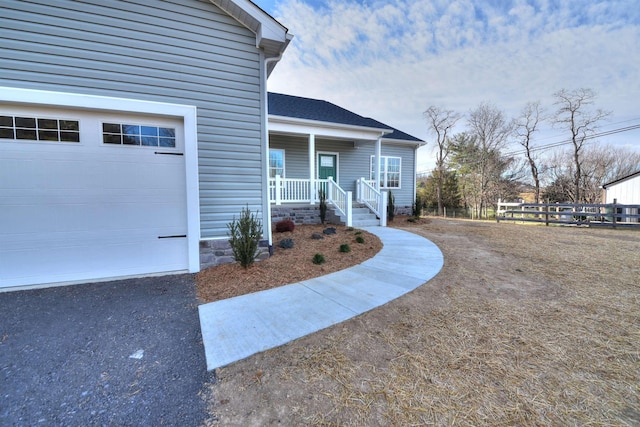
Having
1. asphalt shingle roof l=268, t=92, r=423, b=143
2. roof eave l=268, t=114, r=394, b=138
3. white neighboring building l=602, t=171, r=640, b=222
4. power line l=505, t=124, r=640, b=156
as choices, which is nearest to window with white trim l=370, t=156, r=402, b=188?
asphalt shingle roof l=268, t=92, r=423, b=143

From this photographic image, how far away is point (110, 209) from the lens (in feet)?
13.0

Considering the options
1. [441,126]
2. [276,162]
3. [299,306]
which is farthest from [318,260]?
[441,126]

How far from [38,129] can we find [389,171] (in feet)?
38.2

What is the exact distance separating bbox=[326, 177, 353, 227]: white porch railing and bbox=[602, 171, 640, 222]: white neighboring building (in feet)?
59.9

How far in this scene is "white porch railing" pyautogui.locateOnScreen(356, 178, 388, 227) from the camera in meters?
8.63

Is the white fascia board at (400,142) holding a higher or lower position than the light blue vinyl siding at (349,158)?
higher

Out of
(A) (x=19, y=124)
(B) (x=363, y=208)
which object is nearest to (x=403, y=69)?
(B) (x=363, y=208)

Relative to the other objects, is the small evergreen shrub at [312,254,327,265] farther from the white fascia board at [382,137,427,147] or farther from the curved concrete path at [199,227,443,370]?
the white fascia board at [382,137,427,147]

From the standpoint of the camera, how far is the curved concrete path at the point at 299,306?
2.27 meters

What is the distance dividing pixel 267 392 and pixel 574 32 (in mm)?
14652

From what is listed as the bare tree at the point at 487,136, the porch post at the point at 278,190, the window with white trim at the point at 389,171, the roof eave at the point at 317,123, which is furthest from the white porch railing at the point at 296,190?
the bare tree at the point at 487,136

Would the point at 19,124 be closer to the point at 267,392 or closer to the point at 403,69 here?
the point at 267,392

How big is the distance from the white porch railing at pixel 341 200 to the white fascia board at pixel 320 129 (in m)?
1.90

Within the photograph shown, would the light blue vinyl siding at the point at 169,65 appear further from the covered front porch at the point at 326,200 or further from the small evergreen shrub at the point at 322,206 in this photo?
the small evergreen shrub at the point at 322,206
